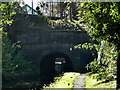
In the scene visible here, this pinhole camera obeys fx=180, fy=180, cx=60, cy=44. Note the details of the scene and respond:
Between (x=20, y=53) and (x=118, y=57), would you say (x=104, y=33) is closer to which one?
(x=118, y=57)

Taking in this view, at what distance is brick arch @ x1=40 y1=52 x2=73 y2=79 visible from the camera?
17.4 metres

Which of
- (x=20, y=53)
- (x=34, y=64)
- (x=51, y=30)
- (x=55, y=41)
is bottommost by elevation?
(x=34, y=64)

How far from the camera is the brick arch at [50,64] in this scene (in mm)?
17414

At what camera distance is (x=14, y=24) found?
1617cm

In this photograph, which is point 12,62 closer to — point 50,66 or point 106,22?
point 50,66

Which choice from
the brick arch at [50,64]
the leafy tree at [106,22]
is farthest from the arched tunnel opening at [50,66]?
the leafy tree at [106,22]

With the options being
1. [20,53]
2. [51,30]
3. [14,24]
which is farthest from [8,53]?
[51,30]

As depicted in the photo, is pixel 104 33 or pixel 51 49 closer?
pixel 104 33

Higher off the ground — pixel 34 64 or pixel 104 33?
pixel 104 33

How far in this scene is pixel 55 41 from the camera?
52.4ft

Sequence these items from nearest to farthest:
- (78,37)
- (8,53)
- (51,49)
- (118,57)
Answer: (118,57)
(8,53)
(78,37)
(51,49)

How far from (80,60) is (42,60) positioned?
154 inches

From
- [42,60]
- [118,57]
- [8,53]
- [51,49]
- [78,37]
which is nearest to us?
[118,57]

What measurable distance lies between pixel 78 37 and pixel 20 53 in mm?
5199
